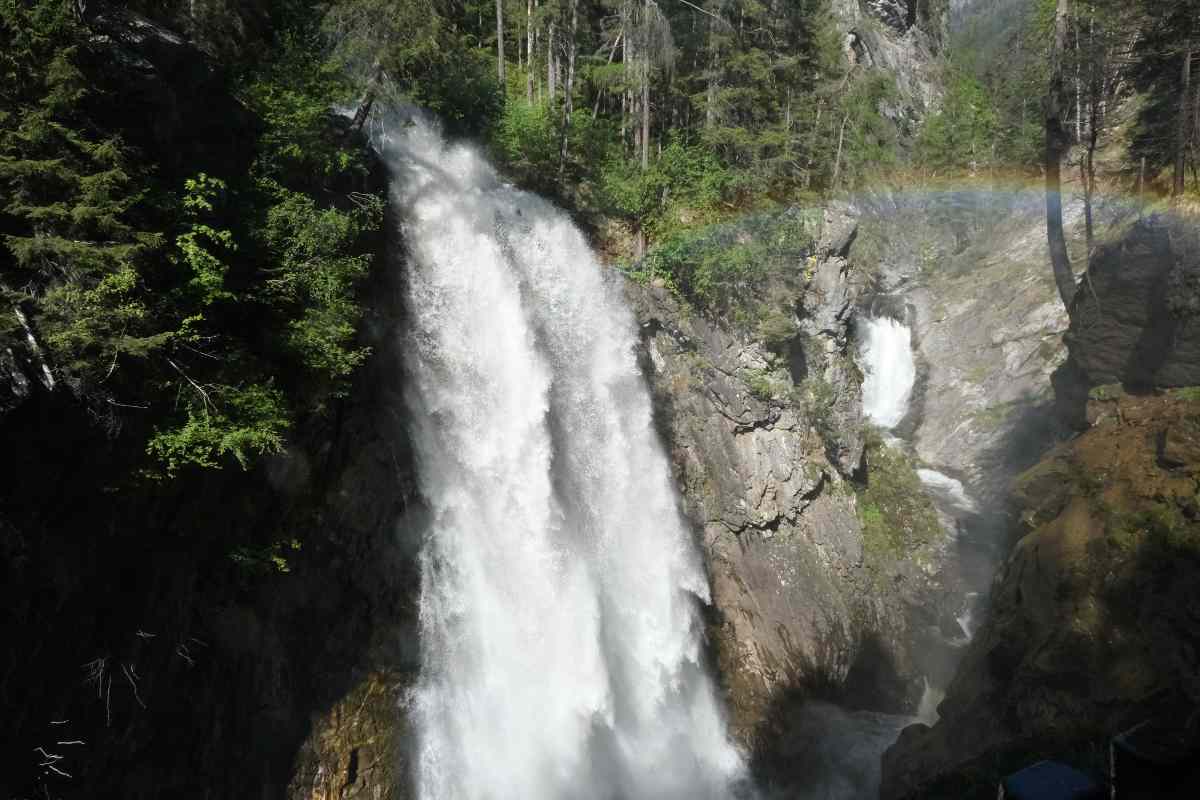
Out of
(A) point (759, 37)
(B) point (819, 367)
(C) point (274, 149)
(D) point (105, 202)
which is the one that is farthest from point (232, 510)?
(A) point (759, 37)

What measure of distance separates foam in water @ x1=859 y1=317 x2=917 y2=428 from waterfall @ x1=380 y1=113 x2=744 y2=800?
1543cm

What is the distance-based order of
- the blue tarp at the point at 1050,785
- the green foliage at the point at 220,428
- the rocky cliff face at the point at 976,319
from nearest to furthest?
the blue tarp at the point at 1050,785
the green foliage at the point at 220,428
the rocky cliff face at the point at 976,319

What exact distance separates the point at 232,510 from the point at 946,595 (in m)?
19.9

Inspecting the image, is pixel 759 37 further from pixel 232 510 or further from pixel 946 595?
pixel 232 510

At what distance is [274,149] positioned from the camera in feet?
34.6

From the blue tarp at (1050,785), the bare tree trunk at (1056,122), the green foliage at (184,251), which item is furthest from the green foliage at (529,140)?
the blue tarp at (1050,785)

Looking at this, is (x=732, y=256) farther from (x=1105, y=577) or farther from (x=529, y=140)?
→ (x=1105, y=577)

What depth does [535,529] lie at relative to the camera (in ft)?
44.3

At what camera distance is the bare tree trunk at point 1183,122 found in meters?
12.9

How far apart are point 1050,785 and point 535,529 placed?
994 cm

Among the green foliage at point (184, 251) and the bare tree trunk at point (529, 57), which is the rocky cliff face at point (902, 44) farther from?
the green foliage at point (184, 251)

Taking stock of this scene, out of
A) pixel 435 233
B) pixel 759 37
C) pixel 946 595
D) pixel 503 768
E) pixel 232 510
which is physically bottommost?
pixel 946 595

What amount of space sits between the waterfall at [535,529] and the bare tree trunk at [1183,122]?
11.9 m

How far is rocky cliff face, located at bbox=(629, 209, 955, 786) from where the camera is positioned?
16.8m
